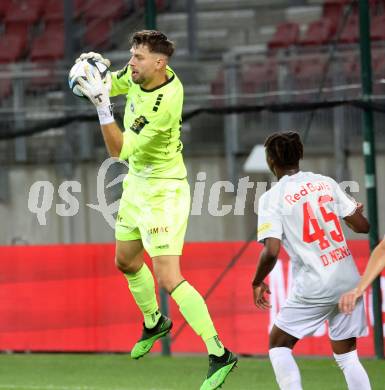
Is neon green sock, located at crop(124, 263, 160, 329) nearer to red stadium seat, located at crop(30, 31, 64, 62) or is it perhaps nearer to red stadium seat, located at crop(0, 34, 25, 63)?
red stadium seat, located at crop(30, 31, 64, 62)

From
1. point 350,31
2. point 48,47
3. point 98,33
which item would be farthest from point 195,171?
point 48,47

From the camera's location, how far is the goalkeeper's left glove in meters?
6.72

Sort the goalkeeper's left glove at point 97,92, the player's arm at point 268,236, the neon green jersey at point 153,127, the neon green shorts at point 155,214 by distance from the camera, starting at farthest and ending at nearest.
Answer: the neon green shorts at point 155,214 → the neon green jersey at point 153,127 → the goalkeeper's left glove at point 97,92 → the player's arm at point 268,236

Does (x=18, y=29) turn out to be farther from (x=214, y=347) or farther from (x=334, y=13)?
(x=214, y=347)

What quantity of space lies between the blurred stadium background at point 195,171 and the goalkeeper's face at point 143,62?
2803mm

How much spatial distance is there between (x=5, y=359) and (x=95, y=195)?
1580 millimetres

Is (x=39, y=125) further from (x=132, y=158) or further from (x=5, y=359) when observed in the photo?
(x=132, y=158)

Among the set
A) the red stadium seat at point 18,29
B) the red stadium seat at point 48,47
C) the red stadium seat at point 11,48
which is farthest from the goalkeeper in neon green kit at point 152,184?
the red stadium seat at point 18,29

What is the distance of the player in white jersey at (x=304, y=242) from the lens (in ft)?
19.4

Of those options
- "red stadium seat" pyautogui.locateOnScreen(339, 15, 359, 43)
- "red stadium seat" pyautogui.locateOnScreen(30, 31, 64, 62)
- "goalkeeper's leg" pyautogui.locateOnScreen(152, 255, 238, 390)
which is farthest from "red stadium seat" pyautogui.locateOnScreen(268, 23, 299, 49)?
"goalkeeper's leg" pyautogui.locateOnScreen(152, 255, 238, 390)

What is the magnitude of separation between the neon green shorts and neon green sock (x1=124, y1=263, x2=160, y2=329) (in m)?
0.24

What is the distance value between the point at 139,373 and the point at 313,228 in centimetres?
355

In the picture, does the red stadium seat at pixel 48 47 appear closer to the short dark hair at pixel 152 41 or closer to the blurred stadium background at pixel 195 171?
the blurred stadium background at pixel 195 171

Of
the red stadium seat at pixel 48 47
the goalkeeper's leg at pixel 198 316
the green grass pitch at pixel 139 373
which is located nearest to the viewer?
the goalkeeper's leg at pixel 198 316
